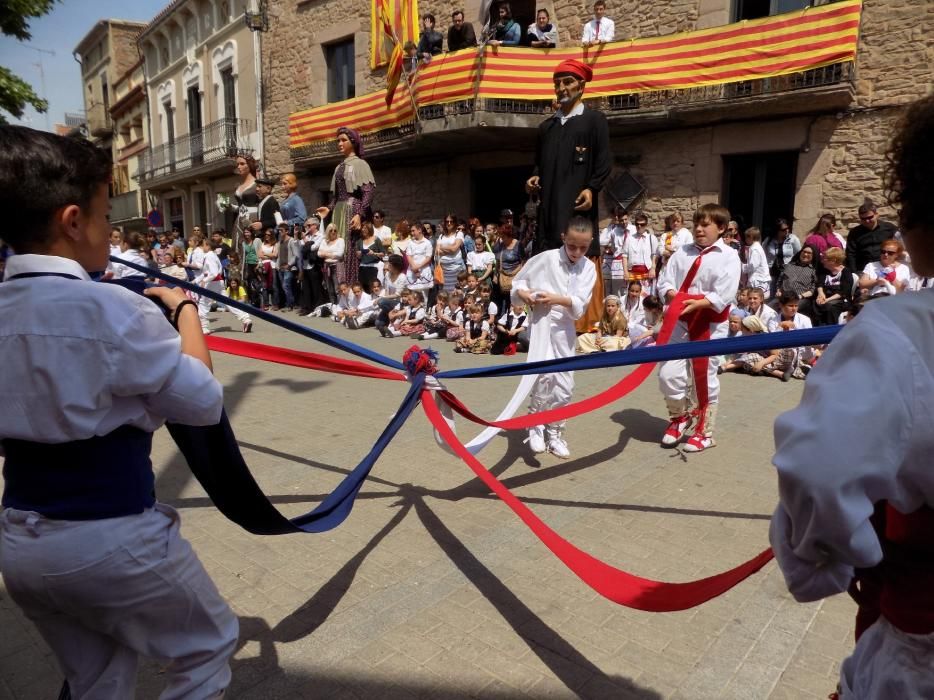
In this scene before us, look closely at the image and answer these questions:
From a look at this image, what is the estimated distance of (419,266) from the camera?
1166 centimetres

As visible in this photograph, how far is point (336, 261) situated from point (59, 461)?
1112 cm

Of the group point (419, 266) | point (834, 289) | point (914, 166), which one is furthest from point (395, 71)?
point (914, 166)

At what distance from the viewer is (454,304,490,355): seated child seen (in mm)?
9367

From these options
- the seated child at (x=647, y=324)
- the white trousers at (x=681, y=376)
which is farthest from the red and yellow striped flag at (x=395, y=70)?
the white trousers at (x=681, y=376)

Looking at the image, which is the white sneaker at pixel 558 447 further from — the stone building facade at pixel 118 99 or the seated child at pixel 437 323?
the stone building facade at pixel 118 99

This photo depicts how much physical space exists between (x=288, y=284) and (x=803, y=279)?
1026cm

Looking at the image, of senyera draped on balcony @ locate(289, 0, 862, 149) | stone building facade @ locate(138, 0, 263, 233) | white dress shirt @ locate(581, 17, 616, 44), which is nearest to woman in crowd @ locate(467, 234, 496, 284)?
senyera draped on balcony @ locate(289, 0, 862, 149)

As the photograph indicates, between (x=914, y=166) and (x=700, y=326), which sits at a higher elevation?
(x=914, y=166)

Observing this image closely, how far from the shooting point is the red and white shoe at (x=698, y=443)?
4840 mm

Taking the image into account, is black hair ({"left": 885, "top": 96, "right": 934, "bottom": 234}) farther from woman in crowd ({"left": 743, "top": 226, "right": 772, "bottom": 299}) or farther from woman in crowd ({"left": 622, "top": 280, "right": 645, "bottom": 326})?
woman in crowd ({"left": 743, "top": 226, "right": 772, "bottom": 299})

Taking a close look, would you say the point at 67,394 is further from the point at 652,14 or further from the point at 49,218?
the point at 652,14

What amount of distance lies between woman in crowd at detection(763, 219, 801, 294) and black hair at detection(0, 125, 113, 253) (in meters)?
10.2

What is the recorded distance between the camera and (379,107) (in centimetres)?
1530

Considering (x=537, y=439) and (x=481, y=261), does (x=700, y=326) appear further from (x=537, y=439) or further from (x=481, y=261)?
(x=481, y=261)
